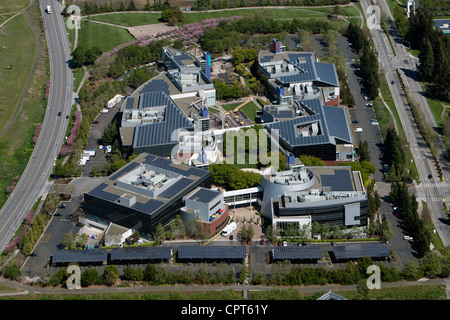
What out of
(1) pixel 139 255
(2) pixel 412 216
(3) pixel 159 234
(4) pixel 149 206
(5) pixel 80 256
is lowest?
(5) pixel 80 256

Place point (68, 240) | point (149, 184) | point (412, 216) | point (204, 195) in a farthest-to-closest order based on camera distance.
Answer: point (149, 184) → point (204, 195) → point (412, 216) → point (68, 240)

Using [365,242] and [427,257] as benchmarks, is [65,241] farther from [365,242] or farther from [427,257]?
[427,257]

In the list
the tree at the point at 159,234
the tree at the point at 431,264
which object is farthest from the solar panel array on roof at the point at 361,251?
the tree at the point at 159,234

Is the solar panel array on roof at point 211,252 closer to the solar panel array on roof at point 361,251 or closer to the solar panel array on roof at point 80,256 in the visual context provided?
the solar panel array on roof at point 80,256

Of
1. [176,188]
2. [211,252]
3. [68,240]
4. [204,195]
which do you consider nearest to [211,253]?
[211,252]

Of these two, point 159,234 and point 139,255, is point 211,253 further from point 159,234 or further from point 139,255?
point 139,255

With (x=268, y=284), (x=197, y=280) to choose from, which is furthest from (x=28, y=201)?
(x=268, y=284)
